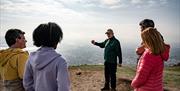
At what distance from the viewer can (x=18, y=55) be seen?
5207 millimetres

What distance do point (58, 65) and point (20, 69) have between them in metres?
1.24

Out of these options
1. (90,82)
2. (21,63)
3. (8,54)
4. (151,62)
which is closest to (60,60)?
(21,63)

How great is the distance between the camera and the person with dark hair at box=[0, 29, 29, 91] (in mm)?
5195

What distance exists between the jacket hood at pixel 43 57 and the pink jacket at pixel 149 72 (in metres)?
1.87

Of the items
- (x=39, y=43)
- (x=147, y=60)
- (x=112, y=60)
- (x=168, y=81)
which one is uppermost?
(x=39, y=43)

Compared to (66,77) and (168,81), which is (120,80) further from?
(66,77)

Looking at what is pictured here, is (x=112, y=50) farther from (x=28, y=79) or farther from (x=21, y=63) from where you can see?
(x=28, y=79)

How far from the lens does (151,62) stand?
5461 millimetres

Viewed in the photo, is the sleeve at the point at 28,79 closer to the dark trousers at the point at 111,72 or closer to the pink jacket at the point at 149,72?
the pink jacket at the point at 149,72

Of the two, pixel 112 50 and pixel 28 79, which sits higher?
pixel 28 79

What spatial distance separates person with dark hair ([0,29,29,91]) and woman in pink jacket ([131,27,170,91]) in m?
1.91

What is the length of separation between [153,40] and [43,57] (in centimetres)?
194

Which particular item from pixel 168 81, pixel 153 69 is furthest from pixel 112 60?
pixel 153 69

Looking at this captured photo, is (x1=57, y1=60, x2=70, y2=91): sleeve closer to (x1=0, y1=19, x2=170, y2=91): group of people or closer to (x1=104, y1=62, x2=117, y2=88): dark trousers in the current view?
(x1=0, y1=19, x2=170, y2=91): group of people
